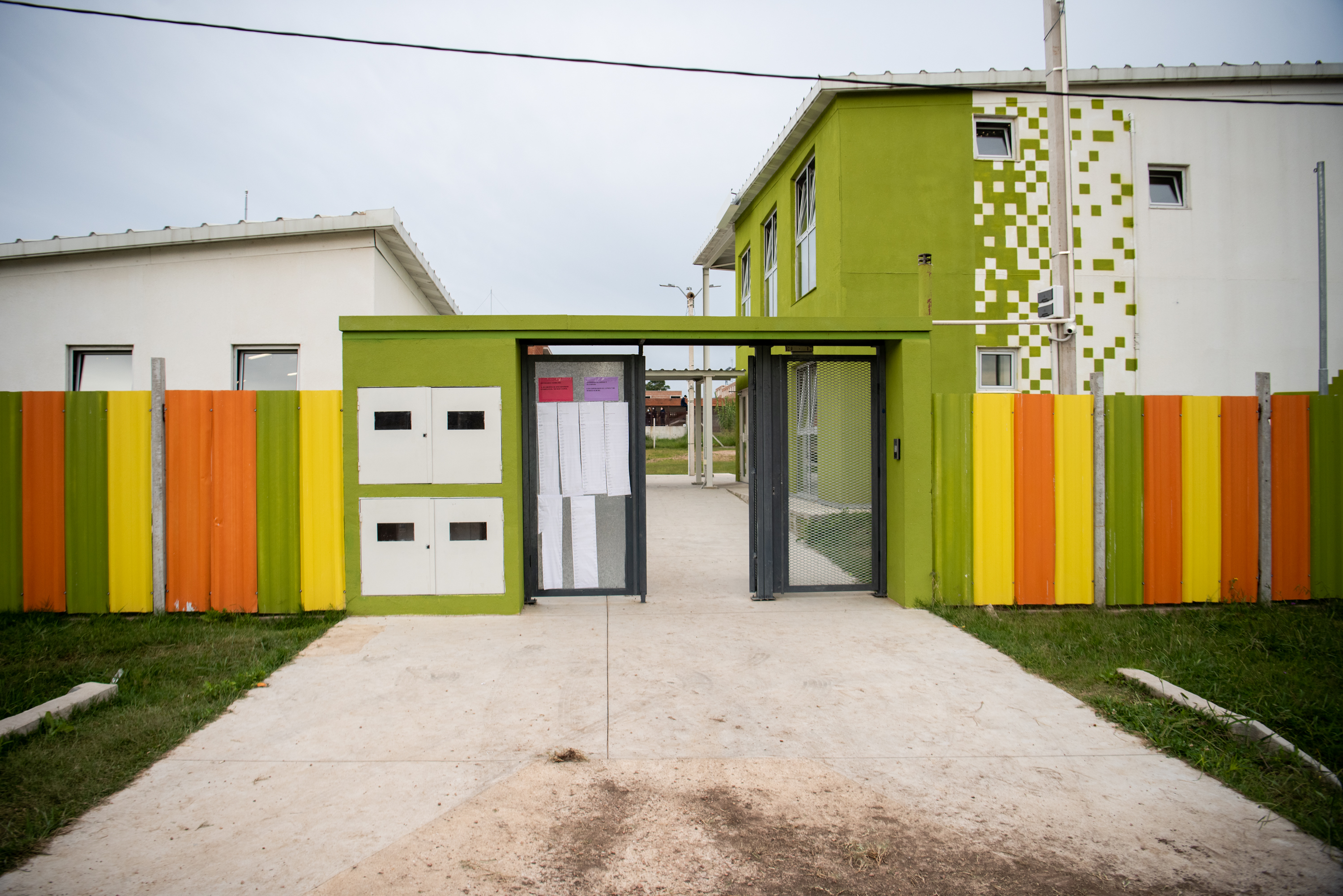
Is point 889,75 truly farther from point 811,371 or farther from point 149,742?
point 149,742

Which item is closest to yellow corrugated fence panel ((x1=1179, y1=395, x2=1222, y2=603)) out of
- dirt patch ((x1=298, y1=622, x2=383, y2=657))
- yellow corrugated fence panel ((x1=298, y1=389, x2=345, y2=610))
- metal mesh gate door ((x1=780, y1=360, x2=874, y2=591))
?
metal mesh gate door ((x1=780, y1=360, x2=874, y2=591))

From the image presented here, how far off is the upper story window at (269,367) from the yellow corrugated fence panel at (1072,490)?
975 cm

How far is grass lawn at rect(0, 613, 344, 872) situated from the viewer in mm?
3188

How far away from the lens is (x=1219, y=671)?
15.4ft

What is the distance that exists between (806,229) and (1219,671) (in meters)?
10.6

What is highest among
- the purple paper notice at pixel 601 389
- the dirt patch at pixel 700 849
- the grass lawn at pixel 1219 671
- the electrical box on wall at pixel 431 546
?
the purple paper notice at pixel 601 389

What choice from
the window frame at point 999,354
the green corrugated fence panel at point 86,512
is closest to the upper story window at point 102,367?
the green corrugated fence panel at point 86,512

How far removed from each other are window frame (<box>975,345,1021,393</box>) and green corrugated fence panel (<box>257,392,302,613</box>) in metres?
9.80

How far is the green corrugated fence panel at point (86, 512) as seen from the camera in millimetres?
6219

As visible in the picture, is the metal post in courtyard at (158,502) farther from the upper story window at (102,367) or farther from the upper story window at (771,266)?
the upper story window at (771,266)

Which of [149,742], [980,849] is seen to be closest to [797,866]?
[980,849]

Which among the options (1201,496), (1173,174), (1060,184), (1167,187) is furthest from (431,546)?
(1173,174)

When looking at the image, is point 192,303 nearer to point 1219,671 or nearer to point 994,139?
point 1219,671

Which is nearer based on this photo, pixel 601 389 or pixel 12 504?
pixel 12 504
